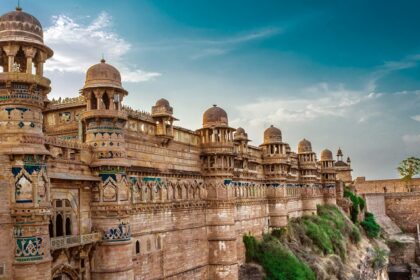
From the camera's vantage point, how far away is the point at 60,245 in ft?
49.1

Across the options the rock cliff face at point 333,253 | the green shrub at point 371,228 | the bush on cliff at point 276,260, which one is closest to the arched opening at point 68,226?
the rock cliff face at point 333,253

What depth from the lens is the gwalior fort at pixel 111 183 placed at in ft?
43.3

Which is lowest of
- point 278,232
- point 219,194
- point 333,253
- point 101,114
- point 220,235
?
point 333,253

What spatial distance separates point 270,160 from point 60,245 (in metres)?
22.2

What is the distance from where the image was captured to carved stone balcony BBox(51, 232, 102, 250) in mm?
14733

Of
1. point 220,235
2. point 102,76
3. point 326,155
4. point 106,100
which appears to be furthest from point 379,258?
point 102,76

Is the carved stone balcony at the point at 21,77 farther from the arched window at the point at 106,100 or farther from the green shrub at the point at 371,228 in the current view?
the green shrub at the point at 371,228

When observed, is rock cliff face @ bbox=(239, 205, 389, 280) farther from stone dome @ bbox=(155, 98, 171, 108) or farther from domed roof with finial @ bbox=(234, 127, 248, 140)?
stone dome @ bbox=(155, 98, 171, 108)

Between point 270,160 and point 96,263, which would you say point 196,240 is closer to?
point 96,263

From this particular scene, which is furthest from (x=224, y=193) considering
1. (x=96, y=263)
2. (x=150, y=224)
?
(x=96, y=263)

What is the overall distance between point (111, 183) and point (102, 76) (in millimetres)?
3852

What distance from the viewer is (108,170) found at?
1719 centimetres

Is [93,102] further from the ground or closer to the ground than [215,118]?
closer to the ground

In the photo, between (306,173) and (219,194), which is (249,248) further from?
(306,173)
